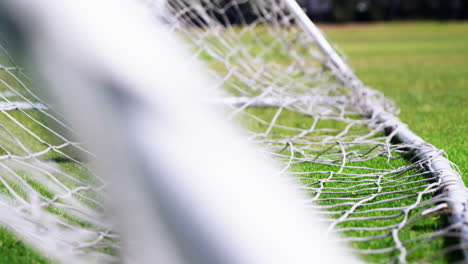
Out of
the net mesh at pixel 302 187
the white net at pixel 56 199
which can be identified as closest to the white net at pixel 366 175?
the net mesh at pixel 302 187

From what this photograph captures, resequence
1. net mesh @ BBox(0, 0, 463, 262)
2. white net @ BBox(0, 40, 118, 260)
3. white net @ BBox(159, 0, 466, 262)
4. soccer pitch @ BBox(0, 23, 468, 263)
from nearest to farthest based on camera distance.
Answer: white net @ BBox(0, 40, 118, 260) → net mesh @ BBox(0, 0, 463, 262) → white net @ BBox(159, 0, 466, 262) → soccer pitch @ BBox(0, 23, 468, 263)

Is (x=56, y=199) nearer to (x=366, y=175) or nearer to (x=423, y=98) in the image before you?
(x=366, y=175)

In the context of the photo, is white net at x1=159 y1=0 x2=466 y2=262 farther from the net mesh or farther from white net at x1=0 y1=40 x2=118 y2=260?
white net at x1=0 y1=40 x2=118 y2=260

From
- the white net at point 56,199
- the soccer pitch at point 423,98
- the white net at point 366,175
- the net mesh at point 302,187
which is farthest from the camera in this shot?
the soccer pitch at point 423,98

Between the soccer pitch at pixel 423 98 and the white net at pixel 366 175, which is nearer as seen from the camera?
the white net at pixel 366 175

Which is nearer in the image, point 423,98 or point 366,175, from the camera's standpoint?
point 366,175

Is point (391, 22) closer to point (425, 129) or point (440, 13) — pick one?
point (440, 13)

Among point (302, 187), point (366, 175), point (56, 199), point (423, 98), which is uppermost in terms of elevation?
point (423, 98)

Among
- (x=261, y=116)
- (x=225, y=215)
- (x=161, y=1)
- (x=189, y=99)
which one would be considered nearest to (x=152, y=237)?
(x=225, y=215)

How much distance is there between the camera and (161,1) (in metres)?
3.82

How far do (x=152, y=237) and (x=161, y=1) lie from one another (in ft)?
10.9

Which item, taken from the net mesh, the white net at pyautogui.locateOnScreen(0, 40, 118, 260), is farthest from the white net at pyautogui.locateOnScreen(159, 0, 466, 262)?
the white net at pyautogui.locateOnScreen(0, 40, 118, 260)

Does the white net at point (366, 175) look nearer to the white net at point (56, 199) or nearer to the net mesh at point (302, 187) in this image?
the net mesh at point (302, 187)

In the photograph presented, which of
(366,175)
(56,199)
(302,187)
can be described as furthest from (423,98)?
(56,199)
